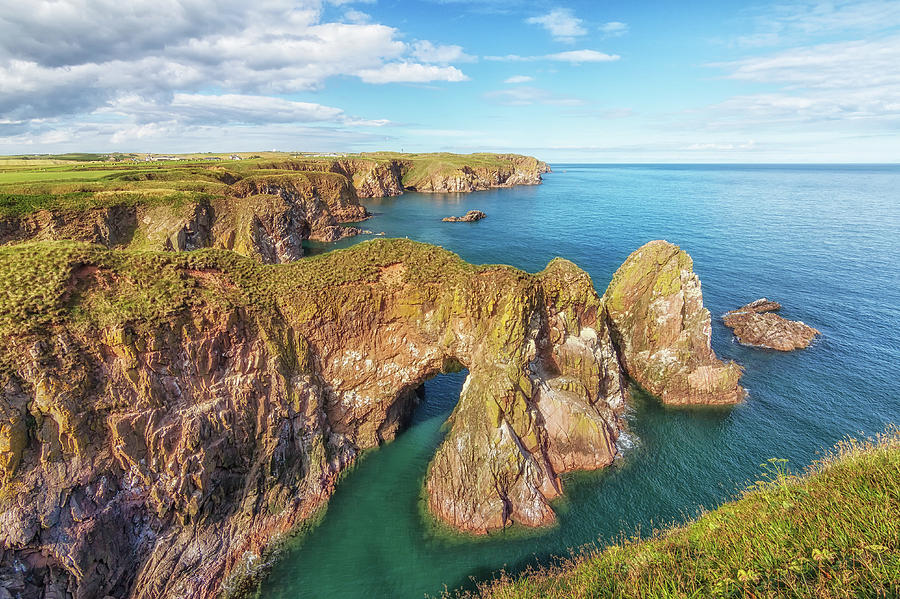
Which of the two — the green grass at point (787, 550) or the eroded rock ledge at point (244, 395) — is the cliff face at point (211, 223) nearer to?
the eroded rock ledge at point (244, 395)

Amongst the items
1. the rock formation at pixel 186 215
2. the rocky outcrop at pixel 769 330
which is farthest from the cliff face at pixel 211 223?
the rocky outcrop at pixel 769 330

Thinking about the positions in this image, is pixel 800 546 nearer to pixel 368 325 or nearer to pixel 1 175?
pixel 368 325

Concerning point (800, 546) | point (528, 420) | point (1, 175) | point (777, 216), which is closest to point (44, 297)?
point (528, 420)

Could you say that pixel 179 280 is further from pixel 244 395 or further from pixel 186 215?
pixel 186 215

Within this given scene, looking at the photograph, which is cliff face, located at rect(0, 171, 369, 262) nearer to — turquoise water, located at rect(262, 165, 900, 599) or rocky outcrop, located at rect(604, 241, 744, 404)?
turquoise water, located at rect(262, 165, 900, 599)

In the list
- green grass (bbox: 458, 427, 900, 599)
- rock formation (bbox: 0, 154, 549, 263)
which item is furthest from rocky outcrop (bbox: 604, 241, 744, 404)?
rock formation (bbox: 0, 154, 549, 263)

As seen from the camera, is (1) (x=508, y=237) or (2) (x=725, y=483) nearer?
(2) (x=725, y=483)
